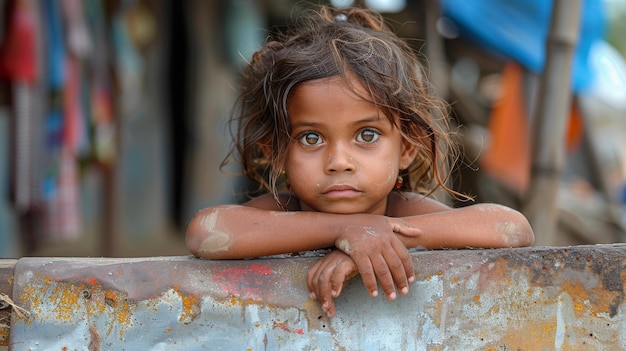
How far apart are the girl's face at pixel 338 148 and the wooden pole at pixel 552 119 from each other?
984 mm

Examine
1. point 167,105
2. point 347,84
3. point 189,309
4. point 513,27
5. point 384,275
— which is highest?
point 513,27

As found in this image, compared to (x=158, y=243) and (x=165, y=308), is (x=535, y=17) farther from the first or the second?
(x=165, y=308)

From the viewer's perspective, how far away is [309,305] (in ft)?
4.96

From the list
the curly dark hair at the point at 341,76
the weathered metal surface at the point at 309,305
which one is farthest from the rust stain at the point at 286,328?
the curly dark hair at the point at 341,76

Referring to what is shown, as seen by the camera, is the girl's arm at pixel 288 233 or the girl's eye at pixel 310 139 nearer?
the girl's arm at pixel 288 233

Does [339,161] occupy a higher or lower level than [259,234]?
higher

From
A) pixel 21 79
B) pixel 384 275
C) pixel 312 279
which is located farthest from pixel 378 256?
pixel 21 79

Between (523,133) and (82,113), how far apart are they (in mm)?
3285

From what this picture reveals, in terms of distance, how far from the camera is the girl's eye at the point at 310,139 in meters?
1.77

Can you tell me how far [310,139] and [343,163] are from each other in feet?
0.45

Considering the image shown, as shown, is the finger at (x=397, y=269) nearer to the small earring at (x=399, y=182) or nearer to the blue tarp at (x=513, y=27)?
the small earring at (x=399, y=182)

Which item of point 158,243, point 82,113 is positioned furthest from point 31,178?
point 158,243

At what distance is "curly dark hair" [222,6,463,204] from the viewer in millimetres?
1769

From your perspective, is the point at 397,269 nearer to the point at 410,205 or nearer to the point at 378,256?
the point at 378,256
